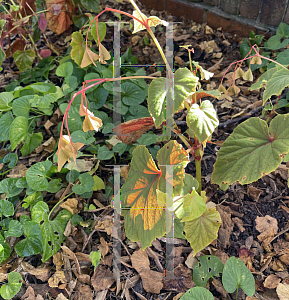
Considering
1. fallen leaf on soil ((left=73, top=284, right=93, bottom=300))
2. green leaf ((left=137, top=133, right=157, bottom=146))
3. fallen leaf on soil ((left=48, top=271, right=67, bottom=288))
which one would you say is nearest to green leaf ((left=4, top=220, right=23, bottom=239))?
fallen leaf on soil ((left=48, top=271, right=67, bottom=288))

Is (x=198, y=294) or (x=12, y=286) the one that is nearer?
(x=198, y=294)

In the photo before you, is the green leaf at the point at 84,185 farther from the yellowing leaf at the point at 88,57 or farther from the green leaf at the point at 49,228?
the yellowing leaf at the point at 88,57

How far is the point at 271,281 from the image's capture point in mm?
1013

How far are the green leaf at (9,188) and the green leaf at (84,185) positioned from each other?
31 cm

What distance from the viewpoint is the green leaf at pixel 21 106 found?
1.49 meters

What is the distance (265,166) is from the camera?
Answer: 891 mm

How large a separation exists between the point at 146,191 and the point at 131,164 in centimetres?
11

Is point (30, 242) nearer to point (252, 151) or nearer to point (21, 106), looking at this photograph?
point (21, 106)

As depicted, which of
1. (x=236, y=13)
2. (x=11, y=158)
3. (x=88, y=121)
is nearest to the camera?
(x=88, y=121)

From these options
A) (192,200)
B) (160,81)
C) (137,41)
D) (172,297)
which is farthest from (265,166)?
(137,41)

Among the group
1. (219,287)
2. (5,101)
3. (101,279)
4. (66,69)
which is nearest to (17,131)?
(5,101)

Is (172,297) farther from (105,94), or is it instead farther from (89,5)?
(89,5)

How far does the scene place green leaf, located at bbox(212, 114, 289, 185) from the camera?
898 millimetres

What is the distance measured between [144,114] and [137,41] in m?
0.81
